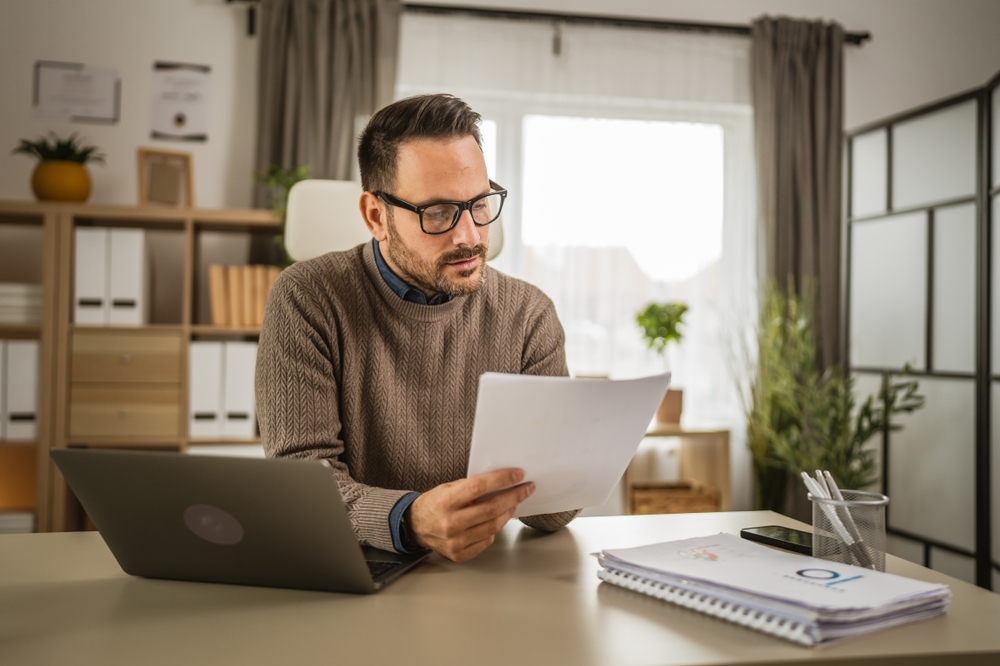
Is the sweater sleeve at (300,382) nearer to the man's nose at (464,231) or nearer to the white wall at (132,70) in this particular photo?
the man's nose at (464,231)

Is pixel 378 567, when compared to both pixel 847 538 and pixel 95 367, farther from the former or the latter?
pixel 95 367

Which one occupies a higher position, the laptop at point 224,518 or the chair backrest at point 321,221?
the chair backrest at point 321,221

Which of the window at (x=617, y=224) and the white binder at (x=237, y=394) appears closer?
the white binder at (x=237, y=394)

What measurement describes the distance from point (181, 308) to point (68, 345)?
0.50m

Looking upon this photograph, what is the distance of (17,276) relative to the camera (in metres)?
3.18

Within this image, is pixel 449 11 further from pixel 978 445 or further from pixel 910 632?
pixel 910 632

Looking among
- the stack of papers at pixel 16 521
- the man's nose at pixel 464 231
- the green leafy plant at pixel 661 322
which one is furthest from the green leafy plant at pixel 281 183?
the man's nose at pixel 464 231

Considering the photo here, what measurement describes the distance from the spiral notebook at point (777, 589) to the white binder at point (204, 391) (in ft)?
7.62

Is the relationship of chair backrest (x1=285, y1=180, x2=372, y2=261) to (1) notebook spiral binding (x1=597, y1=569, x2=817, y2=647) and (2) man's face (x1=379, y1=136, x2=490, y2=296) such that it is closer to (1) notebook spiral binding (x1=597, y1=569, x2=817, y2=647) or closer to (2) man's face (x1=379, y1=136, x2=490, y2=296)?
(2) man's face (x1=379, y1=136, x2=490, y2=296)

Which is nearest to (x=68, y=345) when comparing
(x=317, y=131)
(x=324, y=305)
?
(x=317, y=131)

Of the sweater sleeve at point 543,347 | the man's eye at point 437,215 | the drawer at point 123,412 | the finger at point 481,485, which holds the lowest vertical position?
the drawer at point 123,412

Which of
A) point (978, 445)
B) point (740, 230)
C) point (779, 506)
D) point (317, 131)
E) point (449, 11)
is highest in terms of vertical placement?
point (449, 11)

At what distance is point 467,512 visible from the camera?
2.85ft

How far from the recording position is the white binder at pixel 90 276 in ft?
9.29
